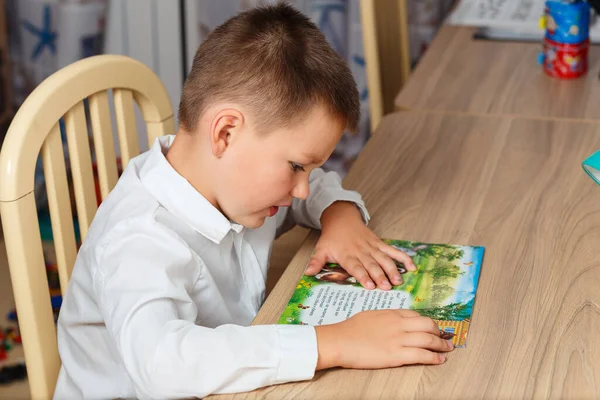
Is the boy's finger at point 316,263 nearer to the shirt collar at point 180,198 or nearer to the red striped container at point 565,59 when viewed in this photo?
the shirt collar at point 180,198

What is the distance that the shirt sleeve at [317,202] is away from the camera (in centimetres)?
121

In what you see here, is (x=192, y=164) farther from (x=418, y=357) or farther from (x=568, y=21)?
(x=568, y=21)

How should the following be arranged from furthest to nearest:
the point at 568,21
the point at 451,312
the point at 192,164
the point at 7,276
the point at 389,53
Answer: the point at 7,276 → the point at 389,53 → the point at 568,21 → the point at 192,164 → the point at 451,312

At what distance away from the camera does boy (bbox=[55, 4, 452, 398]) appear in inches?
33.5

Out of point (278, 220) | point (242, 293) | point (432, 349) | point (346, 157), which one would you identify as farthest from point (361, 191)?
point (346, 157)

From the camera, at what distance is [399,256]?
1.07 metres

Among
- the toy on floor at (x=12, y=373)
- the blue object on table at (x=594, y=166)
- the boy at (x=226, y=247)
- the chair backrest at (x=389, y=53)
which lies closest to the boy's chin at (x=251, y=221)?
the boy at (x=226, y=247)

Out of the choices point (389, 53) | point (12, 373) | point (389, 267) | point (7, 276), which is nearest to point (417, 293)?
point (389, 267)

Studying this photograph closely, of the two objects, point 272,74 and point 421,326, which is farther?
point 272,74

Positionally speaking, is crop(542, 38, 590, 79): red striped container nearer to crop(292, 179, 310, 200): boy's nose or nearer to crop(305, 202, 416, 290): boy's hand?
crop(305, 202, 416, 290): boy's hand

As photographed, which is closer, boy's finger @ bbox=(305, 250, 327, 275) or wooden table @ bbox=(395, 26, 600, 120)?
boy's finger @ bbox=(305, 250, 327, 275)

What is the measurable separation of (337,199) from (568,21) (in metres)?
0.67

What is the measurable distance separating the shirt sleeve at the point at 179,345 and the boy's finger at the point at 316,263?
17cm

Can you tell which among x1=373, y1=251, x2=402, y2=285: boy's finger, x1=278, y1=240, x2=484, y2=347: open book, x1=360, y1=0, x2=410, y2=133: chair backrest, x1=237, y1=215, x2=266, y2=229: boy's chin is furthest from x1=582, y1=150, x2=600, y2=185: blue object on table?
x1=360, y1=0, x2=410, y2=133: chair backrest
